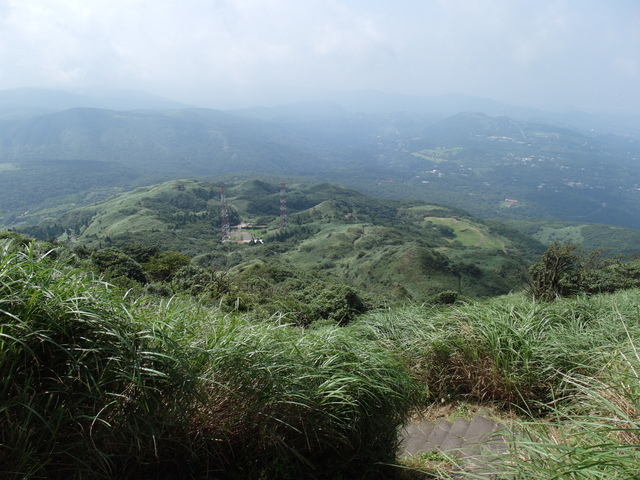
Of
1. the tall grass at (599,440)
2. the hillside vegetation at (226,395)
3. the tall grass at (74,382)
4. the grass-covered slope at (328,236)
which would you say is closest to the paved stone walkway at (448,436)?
the hillside vegetation at (226,395)

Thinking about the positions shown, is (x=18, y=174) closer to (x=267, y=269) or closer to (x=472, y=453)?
(x=267, y=269)

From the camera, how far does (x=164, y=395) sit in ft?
6.53

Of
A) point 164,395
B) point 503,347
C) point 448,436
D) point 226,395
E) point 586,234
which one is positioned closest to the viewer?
point 164,395

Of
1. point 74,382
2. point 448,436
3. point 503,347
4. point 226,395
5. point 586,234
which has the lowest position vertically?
point 586,234

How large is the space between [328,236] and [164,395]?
91210mm

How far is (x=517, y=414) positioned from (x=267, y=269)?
42824 mm

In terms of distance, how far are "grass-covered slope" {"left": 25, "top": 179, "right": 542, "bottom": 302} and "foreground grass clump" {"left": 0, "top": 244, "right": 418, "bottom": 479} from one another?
121 ft

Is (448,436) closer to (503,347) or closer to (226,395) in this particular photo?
(503,347)

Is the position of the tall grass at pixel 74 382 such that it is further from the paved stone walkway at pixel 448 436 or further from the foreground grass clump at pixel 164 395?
the paved stone walkway at pixel 448 436

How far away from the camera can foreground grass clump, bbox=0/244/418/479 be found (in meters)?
1.70

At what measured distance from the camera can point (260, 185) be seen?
160 metres

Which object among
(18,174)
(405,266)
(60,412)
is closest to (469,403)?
(60,412)

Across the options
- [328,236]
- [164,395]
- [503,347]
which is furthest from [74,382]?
[328,236]

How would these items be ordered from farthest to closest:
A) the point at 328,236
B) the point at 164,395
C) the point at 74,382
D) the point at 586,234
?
the point at 586,234
the point at 328,236
the point at 164,395
the point at 74,382
